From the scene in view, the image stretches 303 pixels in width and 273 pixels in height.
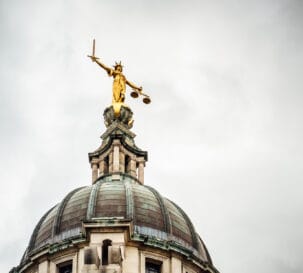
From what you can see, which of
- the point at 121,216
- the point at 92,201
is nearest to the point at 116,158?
the point at 92,201

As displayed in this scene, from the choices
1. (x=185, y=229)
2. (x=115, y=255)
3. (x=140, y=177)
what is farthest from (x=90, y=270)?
(x=140, y=177)

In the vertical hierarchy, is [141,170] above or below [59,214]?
above

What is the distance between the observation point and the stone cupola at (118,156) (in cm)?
8386

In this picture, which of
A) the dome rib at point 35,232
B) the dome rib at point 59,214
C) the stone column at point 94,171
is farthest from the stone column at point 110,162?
the dome rib at point 35,232

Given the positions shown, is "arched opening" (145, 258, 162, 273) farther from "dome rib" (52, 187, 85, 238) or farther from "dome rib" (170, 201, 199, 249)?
"dome rib" (52, 187, 85, 238)

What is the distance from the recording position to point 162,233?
76.4m

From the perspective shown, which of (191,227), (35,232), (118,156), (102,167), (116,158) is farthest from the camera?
(102,167)

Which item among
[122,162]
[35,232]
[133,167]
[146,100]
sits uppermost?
[146,100]

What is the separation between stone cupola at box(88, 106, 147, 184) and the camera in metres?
83.9

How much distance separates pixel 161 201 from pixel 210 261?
14.5 feet

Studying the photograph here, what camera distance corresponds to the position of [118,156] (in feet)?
275

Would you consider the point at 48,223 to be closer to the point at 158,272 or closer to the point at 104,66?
the point at 158,272

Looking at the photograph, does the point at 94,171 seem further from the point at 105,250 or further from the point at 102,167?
the point at 105,250

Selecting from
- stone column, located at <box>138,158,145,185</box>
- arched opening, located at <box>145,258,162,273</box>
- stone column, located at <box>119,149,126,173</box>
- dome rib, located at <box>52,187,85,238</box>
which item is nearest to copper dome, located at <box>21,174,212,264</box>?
dome rib, located at <box>52,187,85,238</box>
